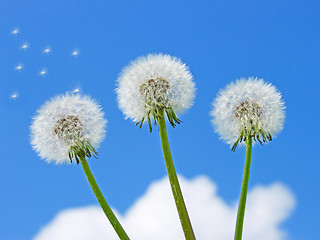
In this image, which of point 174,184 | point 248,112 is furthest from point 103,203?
point 248,112

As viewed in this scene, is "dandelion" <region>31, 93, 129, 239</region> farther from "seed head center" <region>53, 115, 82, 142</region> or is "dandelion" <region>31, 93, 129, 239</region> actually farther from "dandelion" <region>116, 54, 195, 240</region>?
"dandelion" <region>116, 54, 195, 240</region>

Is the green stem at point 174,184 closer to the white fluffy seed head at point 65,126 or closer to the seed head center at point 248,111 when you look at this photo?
the white fluffy seed head at point 65,126

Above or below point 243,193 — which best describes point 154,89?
above

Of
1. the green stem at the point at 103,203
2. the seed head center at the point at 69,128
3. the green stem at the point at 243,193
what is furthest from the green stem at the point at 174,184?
the seed head center at the point at 69,128

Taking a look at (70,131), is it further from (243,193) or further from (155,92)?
(243,193)

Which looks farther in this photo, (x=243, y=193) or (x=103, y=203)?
(x=243, y=193)

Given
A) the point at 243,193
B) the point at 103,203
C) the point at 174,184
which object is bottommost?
the point at 243,193
